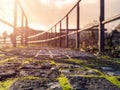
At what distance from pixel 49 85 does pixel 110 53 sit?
3730 mm

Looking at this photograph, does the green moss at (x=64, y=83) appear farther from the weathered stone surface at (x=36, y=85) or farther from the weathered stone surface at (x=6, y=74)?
the weathered stone surface at (x=6, y=74)

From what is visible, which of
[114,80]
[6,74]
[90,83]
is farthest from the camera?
[6,74]

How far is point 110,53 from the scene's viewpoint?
589 centimetres

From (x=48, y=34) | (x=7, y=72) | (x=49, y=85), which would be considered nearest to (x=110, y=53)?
(x=7, y=72)

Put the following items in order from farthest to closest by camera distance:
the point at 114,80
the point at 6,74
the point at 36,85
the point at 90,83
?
the point at 6,74, the point at 114,80, the point at 90,83, the point at 36,85

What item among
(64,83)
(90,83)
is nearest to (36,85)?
(64,83)

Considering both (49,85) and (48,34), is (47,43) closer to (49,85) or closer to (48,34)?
(48,34)

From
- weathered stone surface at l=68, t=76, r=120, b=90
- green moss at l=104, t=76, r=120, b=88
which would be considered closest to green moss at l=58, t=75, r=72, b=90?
weathered stone surface at l=68, t=76, r=120, b=90

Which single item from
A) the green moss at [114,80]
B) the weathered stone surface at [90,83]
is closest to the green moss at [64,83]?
the weathered stone surface at [90,83]

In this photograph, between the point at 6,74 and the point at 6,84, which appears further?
the point at 6,74

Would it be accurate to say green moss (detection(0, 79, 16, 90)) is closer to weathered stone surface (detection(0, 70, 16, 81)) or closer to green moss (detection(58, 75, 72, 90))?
weathered stone surface (detection(0, 70, 16, 81))

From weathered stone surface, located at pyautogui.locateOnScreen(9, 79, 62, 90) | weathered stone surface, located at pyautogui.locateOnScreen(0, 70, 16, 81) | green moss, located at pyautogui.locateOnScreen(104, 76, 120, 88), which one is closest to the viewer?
weathered stone surface, located at pyautogui.locateOnScreen(9, 79, 62, 90)

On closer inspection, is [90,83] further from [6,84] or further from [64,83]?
[6,84]

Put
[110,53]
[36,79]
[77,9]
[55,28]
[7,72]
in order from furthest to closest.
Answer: [55,28] < [77,9] < [110,53] < [7,72] < [36,79]
